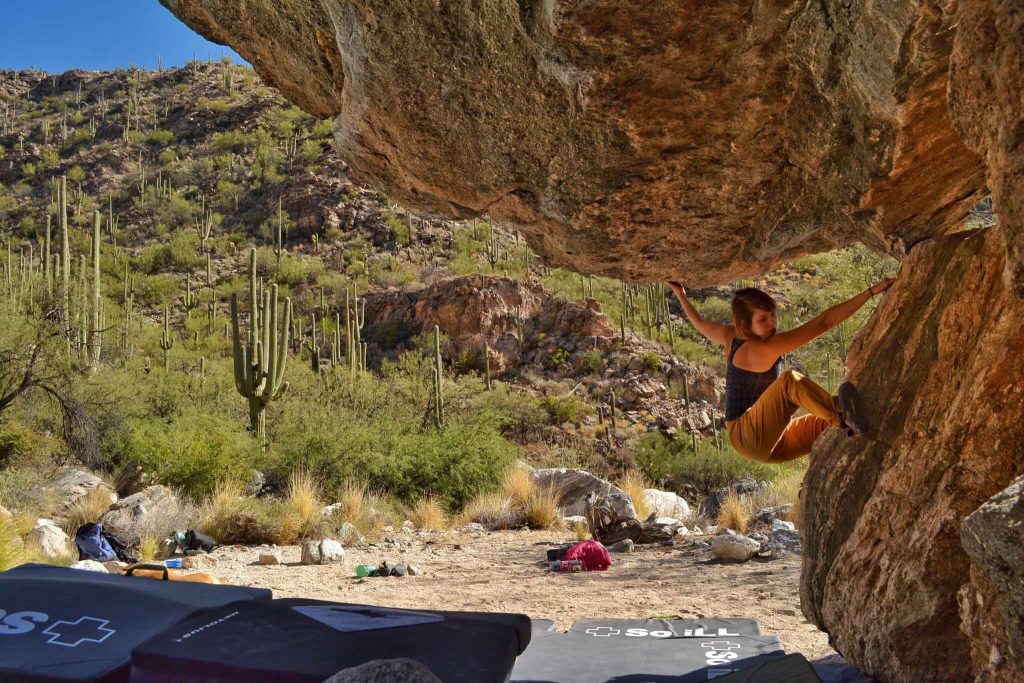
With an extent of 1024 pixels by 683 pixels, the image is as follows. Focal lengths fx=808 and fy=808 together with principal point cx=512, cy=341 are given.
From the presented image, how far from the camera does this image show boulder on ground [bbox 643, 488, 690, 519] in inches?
486

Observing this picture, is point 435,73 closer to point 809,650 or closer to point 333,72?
point 333,72

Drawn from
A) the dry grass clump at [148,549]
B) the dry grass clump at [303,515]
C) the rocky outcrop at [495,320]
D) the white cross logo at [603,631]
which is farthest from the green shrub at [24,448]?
the rocky outcrop at [495,320]

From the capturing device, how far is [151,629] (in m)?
3.00

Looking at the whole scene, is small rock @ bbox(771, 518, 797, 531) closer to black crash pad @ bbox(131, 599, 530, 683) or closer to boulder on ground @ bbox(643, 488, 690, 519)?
boulder on ground @ bbox(643, 488, 690, 519)

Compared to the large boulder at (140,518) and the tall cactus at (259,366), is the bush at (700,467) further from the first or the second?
the large boulder at (140,518)

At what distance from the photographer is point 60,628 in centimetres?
300

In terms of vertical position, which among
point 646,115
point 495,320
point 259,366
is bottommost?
point 259,366

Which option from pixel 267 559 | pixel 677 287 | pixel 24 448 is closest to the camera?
pixel 677 287

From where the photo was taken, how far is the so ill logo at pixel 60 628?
290 centimetres

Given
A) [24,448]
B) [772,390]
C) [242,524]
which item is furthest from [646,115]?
[24,448]

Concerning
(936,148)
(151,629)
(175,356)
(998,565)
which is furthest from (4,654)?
(175,356)

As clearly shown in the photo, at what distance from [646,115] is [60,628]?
330cm

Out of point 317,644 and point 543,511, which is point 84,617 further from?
point 543,511

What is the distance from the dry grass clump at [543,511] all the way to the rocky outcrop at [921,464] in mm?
7957
